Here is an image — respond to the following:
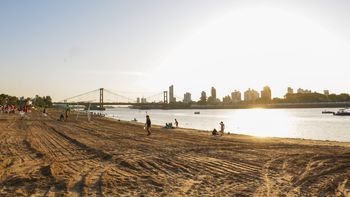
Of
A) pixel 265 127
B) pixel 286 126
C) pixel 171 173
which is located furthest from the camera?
pixel 286 126

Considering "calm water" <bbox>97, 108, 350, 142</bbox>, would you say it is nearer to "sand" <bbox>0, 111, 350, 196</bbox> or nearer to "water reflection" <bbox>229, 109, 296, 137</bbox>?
"water reflection" <bbox>229, 109, 296, 137</bbox>

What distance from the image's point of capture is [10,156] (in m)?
15.3

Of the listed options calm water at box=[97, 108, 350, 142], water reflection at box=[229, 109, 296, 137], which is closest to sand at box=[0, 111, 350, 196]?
calm water at box=[97, 108, 350, 142]

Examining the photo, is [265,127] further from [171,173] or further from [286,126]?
[171,173]

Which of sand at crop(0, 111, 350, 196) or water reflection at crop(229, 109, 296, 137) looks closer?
sand at crop(0, 111, 350, 196)

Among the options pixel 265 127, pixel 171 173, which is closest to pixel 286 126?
pixel 265 127

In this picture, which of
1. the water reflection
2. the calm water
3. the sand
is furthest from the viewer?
the water reflection

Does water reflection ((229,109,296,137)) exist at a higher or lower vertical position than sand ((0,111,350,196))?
lower

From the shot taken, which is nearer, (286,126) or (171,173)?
(171,173)

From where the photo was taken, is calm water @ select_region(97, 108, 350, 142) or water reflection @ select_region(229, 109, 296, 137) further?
water reflection @ select_region(229, 109, 296, 137)

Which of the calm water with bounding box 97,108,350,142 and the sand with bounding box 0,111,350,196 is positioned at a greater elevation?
the sand with bounding box 0,111,350,196

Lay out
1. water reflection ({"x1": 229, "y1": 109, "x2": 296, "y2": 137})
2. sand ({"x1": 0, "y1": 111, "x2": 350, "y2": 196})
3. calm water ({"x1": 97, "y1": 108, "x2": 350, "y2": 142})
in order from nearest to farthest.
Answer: sand ({"x1": 0, "y1": 111, "x2": 350, "y2": 196}) < calm water ({"x1": 97, "y1": 108, "x2": 350, "y2": 142}) < water reflection ({"x1": 229, "y1": 109, "x2": 296, "y2": 137})

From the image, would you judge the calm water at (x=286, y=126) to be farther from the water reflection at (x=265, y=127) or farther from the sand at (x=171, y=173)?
the sand at (x=171, y=173)

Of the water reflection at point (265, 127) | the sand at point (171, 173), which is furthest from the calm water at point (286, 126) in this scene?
the sand at point (171, 173)
